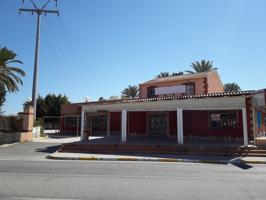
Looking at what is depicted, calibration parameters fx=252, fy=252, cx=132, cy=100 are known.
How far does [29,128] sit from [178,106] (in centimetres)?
1494

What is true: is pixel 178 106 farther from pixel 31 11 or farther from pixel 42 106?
pixel 42 106

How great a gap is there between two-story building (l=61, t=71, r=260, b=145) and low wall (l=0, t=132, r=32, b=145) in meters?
5.78

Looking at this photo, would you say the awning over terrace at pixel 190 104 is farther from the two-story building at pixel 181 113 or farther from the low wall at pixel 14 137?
the low wall at pixel 14 137

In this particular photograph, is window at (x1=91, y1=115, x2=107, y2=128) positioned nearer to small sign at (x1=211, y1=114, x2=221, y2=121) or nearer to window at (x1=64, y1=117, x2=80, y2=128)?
window at (x1=64, y1=117, x2=80, y2=128)

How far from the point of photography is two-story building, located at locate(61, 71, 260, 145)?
1708 centimetres

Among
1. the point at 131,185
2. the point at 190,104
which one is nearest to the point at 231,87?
the point at 190,104

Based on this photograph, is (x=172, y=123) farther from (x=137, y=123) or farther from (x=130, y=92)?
(x=130, y=92)

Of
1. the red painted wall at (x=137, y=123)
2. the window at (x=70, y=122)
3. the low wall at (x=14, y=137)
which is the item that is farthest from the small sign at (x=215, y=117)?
the window at (x=70, y=122)

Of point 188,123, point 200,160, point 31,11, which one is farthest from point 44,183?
point 31,11

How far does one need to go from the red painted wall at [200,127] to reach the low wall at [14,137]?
14816mm

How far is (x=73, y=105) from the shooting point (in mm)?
Answer: 34188

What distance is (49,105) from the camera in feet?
171

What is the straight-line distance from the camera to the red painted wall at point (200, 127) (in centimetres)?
2084

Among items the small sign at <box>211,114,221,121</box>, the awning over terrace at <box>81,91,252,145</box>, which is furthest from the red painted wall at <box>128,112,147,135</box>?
the small sign at <box>211,114,221,121</box>
